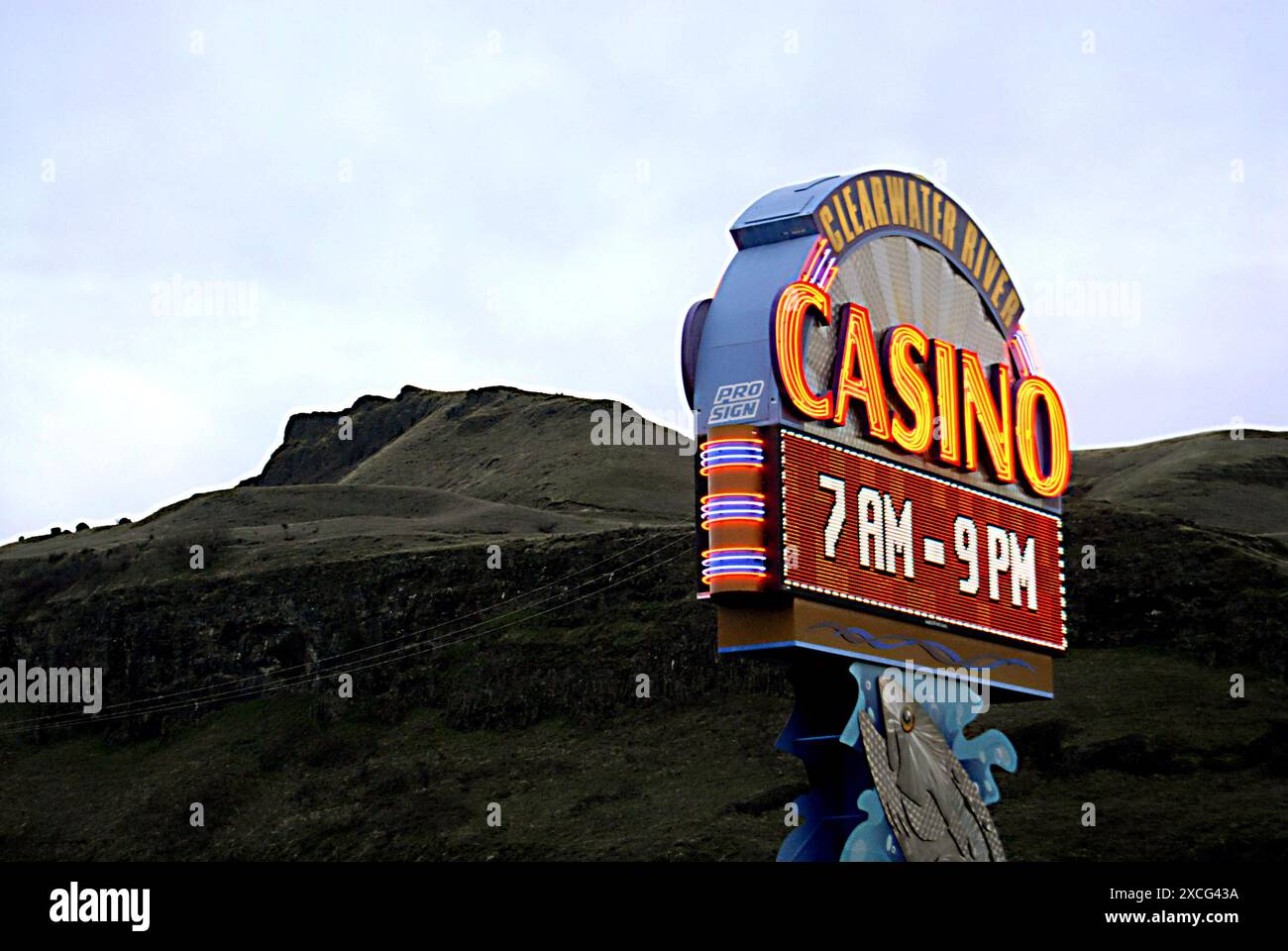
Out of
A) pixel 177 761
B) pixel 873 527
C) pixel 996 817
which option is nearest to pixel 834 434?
pixel 873 527

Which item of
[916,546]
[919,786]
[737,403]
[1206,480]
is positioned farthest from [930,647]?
[1206,480]

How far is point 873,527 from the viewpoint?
83.2 feet

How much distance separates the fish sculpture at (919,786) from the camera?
24656 millimetres

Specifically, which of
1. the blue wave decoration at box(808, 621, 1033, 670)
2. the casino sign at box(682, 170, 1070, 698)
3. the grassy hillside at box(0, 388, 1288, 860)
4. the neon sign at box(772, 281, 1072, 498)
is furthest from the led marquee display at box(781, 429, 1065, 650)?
the grassy hillside at box(0, 388, 1288, 860)

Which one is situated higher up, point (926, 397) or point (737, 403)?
point (926, 397)

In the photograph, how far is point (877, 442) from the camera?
25.8 meters

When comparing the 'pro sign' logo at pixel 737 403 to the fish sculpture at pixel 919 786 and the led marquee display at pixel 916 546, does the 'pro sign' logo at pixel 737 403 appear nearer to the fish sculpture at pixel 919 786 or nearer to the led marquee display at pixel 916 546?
the led marquee display at pixel 916 546

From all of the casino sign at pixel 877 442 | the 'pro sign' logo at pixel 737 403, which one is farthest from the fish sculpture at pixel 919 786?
the 'pro sign' logo at pixel 737 403

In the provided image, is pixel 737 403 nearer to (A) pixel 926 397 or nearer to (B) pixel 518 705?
(A) pixel 926 397

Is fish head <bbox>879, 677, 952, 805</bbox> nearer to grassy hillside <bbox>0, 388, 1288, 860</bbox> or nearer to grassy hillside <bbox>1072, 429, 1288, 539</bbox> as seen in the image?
grassy hillside <bbox>0, 388, 1288, 860</bbox>

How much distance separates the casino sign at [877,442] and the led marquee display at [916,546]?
3 centimetres

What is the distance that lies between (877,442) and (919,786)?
4.47 m

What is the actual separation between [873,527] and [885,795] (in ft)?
11.2
